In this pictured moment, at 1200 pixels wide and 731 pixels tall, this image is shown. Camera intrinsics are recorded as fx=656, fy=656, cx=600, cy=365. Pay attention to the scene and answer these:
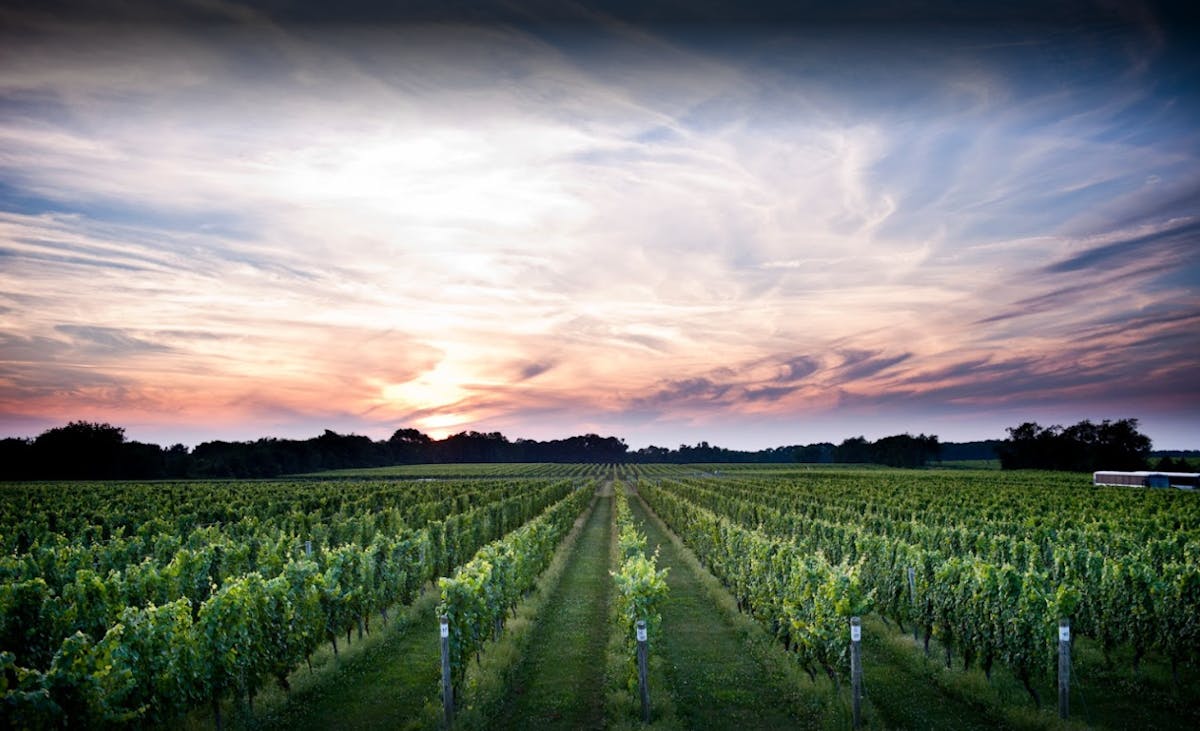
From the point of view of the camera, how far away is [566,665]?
14.1m

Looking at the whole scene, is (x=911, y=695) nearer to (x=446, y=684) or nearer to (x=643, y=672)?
(x=643, y=672)

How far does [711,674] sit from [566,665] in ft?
10.1

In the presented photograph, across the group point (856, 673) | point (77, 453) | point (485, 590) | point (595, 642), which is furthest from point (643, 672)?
point (77, 453)

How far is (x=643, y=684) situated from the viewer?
10.9 metres

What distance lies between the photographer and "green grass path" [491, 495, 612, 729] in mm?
11336

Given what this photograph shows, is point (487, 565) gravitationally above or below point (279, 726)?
above

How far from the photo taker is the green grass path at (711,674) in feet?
36.9

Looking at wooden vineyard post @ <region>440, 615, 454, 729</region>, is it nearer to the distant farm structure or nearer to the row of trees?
the distant farm structure

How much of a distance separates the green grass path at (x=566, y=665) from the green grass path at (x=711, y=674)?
1539mm

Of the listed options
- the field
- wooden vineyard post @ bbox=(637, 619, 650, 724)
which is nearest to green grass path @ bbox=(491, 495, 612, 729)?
the field

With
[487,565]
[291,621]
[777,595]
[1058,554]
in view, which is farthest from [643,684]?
[1058,554]

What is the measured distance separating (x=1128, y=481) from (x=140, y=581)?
9383 cm

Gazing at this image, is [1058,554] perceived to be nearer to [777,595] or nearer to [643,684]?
[777,595]

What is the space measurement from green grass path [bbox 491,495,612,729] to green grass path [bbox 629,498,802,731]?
1539mm
